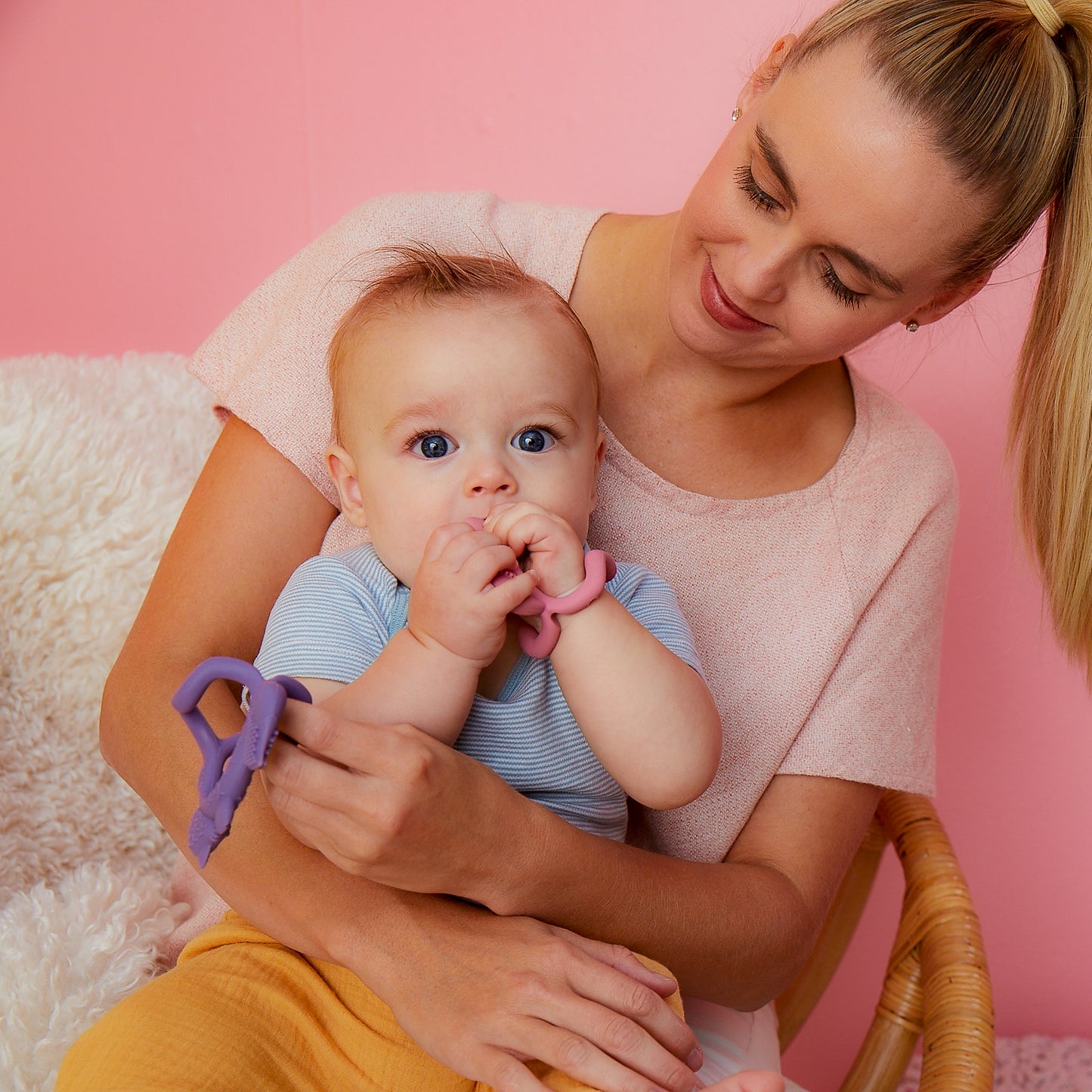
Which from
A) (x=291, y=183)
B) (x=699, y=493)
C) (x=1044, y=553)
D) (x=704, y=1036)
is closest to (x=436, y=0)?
(x=291, y=183)

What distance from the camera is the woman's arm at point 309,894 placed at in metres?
1.06

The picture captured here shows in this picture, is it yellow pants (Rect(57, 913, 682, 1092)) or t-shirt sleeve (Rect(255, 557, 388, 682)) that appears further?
t-shirt sleeve (Rect(255, 557, 388, 682))

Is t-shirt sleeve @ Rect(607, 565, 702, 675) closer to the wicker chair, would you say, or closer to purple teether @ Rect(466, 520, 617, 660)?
purple teether @ Rect(466, 520, 617, 660)

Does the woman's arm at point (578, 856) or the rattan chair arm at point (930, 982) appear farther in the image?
the rattan chair arm at point (930, 982)

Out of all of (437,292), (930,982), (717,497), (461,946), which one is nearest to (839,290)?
(717,497)

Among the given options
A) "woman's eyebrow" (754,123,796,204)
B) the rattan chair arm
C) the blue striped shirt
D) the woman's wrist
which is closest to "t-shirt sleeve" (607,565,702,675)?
the blue striped shirt

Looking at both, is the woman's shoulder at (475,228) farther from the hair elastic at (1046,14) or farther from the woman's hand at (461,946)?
the woman's hand at (461,946)

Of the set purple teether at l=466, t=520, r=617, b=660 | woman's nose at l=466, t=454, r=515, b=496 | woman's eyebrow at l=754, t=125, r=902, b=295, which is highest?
woman's eyebrow at l=754, t=125, r=902, b=295

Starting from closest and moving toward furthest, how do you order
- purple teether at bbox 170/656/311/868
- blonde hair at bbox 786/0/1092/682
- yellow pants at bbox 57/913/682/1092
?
purple teether at bbox 170/656/311/868 → yellow pants at bbox 57/913/682/1092 → blonde hair at bbox 786/0/1092/682

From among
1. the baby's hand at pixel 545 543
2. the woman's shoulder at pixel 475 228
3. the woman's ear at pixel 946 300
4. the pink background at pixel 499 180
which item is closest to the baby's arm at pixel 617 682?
the baby's hand at pixel 545 543

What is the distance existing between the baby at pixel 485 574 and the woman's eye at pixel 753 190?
0.79 feet

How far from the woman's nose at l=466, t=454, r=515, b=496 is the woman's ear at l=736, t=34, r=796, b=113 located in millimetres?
613

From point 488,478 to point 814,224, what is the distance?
47 cm

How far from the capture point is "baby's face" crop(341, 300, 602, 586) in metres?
1.17
